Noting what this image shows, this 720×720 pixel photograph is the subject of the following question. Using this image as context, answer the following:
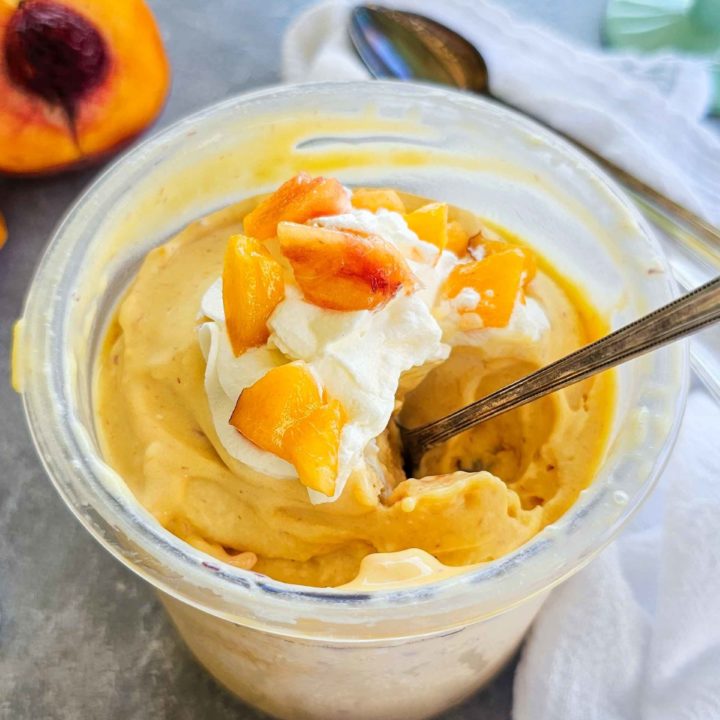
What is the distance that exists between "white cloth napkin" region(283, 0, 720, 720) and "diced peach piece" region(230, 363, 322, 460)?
1.58 feet

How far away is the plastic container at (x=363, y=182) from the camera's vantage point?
979 mm

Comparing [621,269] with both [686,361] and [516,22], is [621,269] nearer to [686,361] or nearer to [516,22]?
[686,361]

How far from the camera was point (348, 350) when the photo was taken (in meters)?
1.10

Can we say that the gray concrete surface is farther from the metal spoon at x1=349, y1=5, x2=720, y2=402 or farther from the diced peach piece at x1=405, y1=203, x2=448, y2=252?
the metal spoon at x1=349, y1=5, x2=720, y2=402

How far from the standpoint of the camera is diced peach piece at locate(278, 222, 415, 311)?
1103mm

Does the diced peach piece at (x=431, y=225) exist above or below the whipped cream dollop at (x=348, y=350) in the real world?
above

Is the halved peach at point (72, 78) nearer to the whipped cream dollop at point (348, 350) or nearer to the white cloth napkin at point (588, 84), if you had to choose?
the white cloth napkin at point (588, 84)

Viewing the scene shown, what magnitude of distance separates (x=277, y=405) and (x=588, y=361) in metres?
0.31

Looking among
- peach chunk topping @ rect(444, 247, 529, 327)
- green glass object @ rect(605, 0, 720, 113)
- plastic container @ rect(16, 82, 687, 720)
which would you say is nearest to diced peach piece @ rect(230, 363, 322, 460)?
plastic container @ rect(16, 82, 687, 720)

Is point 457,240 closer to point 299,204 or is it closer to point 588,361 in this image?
point 299,204

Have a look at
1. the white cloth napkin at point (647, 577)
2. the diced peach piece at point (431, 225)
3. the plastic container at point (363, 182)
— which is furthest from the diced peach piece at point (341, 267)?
the white cloth napkin at point (647, 577)

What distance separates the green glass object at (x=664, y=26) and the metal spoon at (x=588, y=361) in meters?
1.09

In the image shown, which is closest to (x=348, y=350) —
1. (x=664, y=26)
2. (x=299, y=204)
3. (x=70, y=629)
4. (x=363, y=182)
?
(x=299, y=204)

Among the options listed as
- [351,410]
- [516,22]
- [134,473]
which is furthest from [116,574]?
[516,22]
